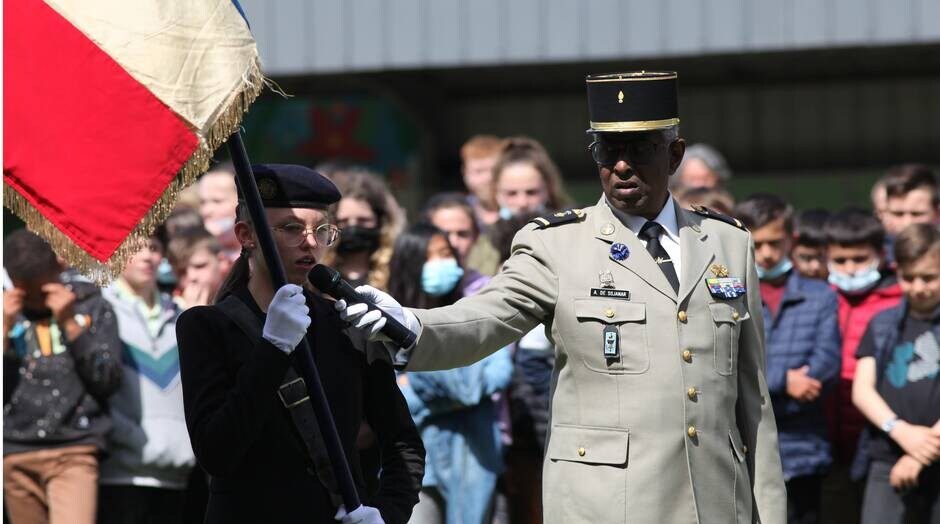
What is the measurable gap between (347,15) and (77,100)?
10033 millimetres

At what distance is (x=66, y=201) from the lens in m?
3.71

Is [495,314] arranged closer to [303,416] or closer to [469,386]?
[303,416]

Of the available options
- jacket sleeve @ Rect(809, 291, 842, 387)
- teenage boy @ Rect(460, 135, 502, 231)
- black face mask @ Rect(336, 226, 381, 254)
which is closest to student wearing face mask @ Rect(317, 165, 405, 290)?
black face mask @ Rect(336, 226, 381, 254)

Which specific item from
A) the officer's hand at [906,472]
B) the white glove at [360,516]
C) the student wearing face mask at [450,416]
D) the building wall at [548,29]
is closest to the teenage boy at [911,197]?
the officer's hand at [906,472]

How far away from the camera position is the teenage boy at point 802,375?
21.0ft

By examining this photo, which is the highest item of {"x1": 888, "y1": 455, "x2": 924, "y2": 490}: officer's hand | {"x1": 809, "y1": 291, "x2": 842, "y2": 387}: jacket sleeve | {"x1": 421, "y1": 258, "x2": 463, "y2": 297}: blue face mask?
{"x1": 421, "y1": 258, "x2": 463, "y2": 297}: blue face mask

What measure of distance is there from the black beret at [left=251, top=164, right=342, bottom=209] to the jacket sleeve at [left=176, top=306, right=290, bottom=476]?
0.33 m

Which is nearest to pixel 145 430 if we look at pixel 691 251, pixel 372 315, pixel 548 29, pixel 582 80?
pixel 691 251

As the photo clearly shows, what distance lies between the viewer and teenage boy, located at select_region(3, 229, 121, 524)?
637cm

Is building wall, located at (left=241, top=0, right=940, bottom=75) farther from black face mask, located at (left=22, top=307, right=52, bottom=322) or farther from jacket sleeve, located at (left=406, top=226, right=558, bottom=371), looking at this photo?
jacket sleeve, located at (left=406, top=226, right=558, bottom=371)

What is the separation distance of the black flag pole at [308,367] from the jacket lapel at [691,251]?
100 centimetres

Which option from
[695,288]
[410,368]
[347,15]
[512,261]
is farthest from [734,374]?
[347,15]

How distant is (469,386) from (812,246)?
1814 millimetres

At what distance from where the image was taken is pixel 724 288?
4.13m
